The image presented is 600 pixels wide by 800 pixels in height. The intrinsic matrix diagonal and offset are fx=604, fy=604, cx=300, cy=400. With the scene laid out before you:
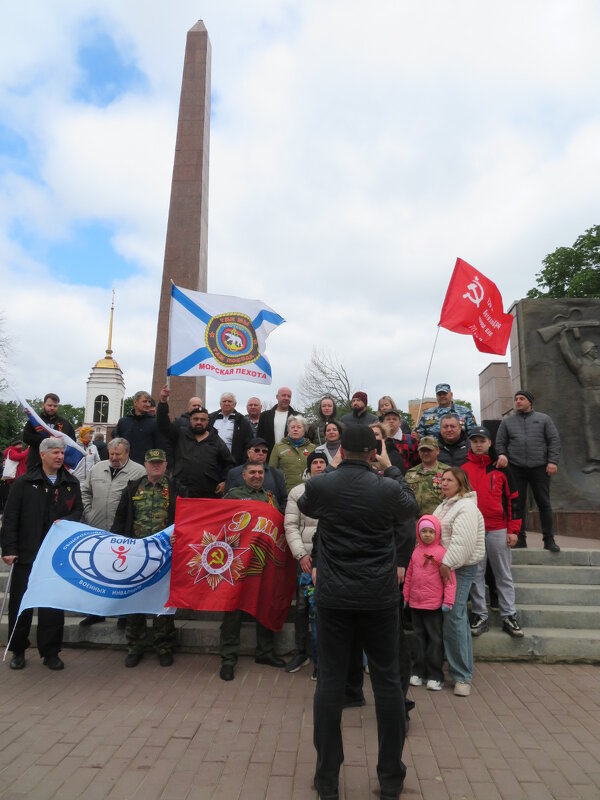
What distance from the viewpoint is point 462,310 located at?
8797 millimetres

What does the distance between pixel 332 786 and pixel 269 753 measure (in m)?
0.75

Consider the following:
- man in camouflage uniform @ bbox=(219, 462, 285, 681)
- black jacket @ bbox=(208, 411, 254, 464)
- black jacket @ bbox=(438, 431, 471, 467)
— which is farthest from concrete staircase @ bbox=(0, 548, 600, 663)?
black jacket @ bbox=(208, 411, 254, 464)

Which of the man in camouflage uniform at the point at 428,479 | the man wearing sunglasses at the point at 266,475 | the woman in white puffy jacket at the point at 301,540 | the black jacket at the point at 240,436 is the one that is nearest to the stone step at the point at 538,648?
the man in camouflage uniform at the point at 428,479

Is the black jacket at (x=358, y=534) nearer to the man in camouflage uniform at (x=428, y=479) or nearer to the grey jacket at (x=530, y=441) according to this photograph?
the man in camouflage uniform at (x=428, y=479)

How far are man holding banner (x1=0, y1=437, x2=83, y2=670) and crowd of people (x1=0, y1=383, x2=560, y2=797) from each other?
1 centimetres

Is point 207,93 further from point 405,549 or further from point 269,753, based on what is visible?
point 269,753

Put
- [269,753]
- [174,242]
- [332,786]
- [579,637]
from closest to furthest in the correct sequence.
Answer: [332,786]
[269,753]
[579,637]
[174,242]

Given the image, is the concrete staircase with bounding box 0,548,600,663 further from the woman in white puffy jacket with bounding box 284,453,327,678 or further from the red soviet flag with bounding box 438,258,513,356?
the red soviet flag with bounding box 438,258,513,356

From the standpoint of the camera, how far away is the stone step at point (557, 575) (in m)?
6.62

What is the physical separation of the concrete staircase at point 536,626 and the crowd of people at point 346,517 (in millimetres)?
150

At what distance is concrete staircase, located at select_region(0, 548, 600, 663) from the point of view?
555 centimetres

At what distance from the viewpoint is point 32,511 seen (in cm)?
562

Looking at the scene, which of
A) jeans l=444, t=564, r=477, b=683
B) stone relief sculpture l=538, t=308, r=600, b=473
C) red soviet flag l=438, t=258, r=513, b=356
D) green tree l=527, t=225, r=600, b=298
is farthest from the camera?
green tree l=527, t=225, r=600, b=298

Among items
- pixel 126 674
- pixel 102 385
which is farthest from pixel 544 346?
pixel 102 385
